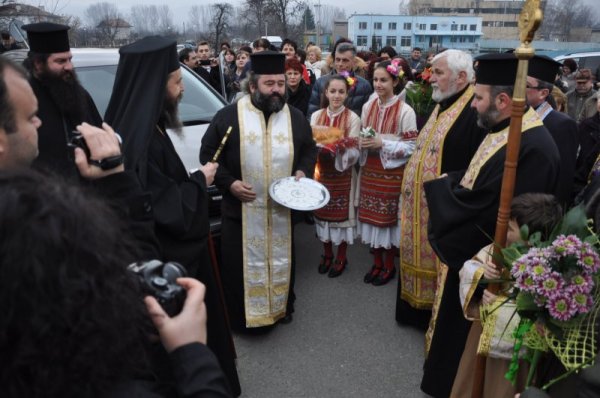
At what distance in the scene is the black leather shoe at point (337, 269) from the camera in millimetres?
4867

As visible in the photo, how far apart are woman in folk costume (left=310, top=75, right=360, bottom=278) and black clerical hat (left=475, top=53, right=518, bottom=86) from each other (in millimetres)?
1797

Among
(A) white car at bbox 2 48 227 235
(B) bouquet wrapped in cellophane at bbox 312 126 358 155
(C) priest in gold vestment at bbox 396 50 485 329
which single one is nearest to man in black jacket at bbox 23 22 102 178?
(A) white car at bbox 2 48 227 235

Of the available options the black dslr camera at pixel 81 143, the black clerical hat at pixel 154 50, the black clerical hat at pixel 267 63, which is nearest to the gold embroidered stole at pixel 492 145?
the black clerical hat at pixel 267 63

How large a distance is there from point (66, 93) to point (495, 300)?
113 inches

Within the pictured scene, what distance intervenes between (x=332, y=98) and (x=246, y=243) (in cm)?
171

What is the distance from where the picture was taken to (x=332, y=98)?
→ 15.1 ft

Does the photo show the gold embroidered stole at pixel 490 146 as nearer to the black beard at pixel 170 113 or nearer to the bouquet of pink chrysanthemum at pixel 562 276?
the bouquet of pink chrysanthemum at pixel 562 276

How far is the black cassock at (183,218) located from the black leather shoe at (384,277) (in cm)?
218

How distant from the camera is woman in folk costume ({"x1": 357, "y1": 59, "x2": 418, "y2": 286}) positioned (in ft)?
13.9

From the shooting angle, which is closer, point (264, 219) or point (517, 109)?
point (517, 109)

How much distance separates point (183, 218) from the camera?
2.36 meters

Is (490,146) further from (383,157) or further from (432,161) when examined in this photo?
(383,157)

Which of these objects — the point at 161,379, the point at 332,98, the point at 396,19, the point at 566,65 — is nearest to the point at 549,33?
the point at 396,19

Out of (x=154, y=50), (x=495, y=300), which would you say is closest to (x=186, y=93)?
(x=154, y=50)
